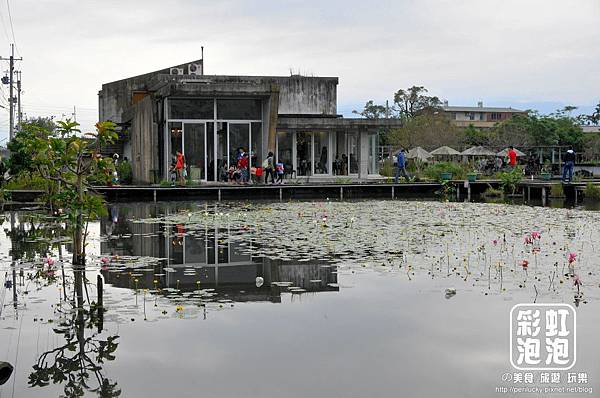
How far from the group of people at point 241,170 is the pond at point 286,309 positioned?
15.3 m

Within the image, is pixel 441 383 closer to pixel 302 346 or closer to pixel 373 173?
pixel 302 346

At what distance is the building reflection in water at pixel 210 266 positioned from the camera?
9.88m

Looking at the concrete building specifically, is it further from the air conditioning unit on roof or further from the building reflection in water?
the building reflection in water

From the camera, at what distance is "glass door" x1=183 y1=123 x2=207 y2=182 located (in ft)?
108

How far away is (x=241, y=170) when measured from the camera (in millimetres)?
32719

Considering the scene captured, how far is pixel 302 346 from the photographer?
7.01m

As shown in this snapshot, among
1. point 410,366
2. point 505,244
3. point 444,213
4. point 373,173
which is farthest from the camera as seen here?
point 373,173

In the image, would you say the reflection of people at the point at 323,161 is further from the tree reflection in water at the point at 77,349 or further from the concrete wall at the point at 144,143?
the tree reflection in water at the point at 77,349

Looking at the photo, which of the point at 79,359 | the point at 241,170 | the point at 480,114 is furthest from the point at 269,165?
the point at 480,114

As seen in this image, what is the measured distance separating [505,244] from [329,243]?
295 centimetres

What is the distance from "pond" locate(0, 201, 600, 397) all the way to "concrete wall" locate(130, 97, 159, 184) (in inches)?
702

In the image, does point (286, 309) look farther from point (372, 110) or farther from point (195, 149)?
point (372, 110)

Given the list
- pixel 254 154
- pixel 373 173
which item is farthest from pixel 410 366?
pixel 373 173

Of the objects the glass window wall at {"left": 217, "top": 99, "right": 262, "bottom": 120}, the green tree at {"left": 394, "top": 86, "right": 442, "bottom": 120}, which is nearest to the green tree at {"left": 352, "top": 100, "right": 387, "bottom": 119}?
the green tree at {"left": 394, "top": 86, "right": 442, "bottom": 120}
